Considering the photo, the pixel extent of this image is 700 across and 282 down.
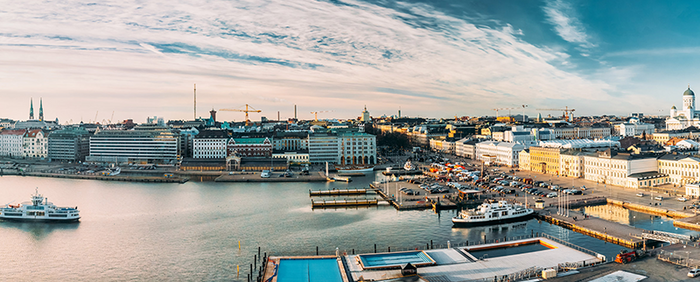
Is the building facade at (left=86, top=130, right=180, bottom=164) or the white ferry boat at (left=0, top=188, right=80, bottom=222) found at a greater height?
the building facade at (left=86, top=130, right=180, bottom=164)

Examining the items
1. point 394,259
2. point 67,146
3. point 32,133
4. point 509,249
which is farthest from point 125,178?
point 509,249

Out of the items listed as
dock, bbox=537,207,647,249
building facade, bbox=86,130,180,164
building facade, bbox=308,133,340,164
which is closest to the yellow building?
dock, bbox=537,207,647,249

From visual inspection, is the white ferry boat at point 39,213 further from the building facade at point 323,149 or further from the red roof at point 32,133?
the red roof at point 32,133

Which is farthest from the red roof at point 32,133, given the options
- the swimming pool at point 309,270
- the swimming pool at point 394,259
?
the swimming pool at point 394,259

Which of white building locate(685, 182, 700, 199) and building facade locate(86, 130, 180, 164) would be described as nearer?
white building locate(685, 182, 700, 199)

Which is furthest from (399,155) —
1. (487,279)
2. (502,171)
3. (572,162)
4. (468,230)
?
(487,279)

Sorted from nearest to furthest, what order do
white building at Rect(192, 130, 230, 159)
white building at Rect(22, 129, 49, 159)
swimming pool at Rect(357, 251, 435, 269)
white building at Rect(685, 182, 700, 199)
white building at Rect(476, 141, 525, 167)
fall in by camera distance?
swimming pool at Rect(357, 251, 435, 269) → white building at Rect(685, 182, 700, 199) → white building at Rect(476, 141, 525, 167) → white building at Rect(192, 130, 230, 159) → white building at Rect(22, 129, 49, 159)

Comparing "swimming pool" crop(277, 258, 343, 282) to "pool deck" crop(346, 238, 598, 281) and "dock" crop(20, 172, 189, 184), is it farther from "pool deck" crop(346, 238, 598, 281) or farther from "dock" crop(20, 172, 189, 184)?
"dock" crop(20, 172, 189, 184)

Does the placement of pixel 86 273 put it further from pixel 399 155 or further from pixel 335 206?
pixel 399 155
